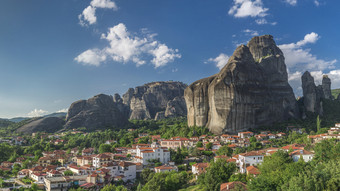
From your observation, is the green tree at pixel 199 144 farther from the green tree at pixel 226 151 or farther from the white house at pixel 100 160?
the white house at pixel 100 160

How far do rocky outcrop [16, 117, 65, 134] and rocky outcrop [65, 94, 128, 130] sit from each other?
440cm

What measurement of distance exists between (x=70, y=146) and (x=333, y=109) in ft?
308

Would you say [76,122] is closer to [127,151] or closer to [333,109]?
[127,151]

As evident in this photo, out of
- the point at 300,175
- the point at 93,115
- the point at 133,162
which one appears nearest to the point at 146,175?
the point at 133,162

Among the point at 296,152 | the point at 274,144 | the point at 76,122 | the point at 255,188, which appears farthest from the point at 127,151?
the point at 76,122

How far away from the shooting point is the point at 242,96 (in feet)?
268

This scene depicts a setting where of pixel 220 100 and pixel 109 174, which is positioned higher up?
pixel 220 100

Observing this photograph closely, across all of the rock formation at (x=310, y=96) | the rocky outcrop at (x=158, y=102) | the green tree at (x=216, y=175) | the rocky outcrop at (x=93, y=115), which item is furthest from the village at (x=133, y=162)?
the rocky outcrop at (x=158, y=102)

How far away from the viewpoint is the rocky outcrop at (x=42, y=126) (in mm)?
117562

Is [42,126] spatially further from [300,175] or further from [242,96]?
[300,175]

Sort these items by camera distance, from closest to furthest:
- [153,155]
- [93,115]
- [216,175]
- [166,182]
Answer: [216,175] < [166,182] < [153,155] < [93,115]

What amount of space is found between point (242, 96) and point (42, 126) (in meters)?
85.6

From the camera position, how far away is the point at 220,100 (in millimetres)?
80438

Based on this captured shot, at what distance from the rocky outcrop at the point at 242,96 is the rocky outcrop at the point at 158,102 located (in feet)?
252
